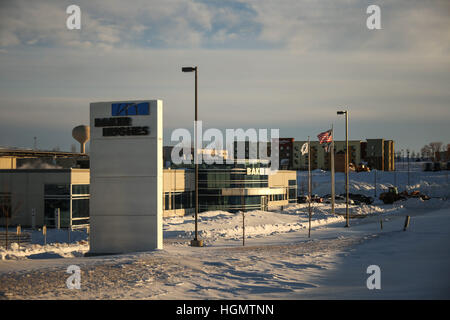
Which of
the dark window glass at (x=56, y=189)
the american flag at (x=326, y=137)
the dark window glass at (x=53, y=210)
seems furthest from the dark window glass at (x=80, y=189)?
the american flag at (x=326, y=137)

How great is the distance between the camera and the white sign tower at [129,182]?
2786cm

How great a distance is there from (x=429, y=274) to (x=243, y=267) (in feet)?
25.8

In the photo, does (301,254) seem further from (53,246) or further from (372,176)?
(372,176)

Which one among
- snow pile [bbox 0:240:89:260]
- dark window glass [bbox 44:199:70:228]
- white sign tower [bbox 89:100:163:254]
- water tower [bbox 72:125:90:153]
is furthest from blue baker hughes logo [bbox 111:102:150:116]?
water tower [bbox 72:125:90:153]

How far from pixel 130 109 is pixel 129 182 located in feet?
13.6

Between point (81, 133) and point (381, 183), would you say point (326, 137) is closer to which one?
point (81, 133)

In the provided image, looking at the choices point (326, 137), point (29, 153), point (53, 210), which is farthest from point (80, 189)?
point (326, 137)

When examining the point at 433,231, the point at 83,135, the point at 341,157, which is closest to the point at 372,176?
the point at 341,157

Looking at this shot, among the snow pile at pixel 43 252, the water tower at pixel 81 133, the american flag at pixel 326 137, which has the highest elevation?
the water tower at pixel 81 133

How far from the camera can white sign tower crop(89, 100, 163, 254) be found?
27859 millimetres

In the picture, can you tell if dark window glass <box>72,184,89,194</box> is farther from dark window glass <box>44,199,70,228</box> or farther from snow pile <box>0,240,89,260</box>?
snow pile <box>0,240,89,260</box>

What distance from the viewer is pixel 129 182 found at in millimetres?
28125

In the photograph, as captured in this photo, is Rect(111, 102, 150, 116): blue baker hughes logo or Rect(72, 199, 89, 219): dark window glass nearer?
Rect(111, 102, 150, 116): blue baker hughes logo

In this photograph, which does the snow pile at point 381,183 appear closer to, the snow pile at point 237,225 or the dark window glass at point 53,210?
the snow pile at point 237,225
